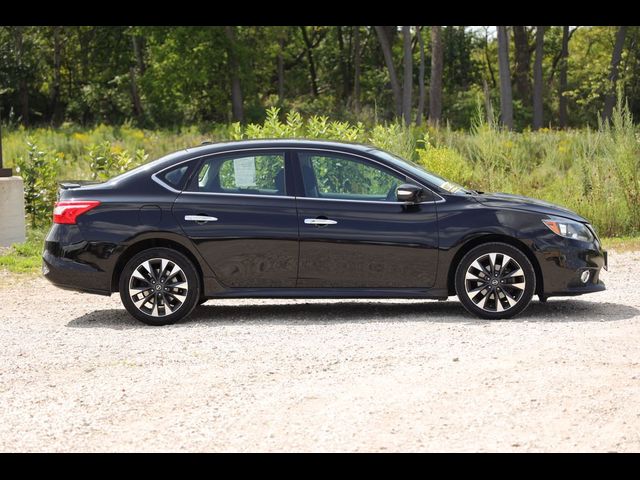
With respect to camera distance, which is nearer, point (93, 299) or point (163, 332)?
point (163, 332)

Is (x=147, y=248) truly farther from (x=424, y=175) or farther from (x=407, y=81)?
(x=407, y=81)

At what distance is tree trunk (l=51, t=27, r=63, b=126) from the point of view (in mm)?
58188

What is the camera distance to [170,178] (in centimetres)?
1010

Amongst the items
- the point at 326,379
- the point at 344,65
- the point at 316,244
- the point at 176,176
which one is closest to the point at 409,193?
the point at 316,244

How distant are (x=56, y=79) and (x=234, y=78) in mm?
10823

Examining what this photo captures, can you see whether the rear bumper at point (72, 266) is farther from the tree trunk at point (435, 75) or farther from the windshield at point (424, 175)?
the tree trunk at point (435, 75)

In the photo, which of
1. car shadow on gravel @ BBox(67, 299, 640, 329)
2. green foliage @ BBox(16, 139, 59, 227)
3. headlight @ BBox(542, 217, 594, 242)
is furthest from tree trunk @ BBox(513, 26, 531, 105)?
headlight @ BBox(542, 217, 594, 242)

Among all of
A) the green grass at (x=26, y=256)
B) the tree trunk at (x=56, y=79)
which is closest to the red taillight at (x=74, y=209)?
the green grass at (x=26, y=256)

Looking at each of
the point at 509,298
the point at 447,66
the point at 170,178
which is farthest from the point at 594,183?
the point at 447,66

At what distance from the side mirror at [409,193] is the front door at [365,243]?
81 millimetres

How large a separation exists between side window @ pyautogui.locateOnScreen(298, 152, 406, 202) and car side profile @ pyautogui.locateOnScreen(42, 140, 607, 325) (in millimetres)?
12

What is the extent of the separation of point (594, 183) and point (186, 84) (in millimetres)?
39938

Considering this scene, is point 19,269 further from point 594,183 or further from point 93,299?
point 594,183

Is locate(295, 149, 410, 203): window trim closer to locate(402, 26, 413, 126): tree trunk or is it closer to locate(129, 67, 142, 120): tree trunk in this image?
locate(402, 26, 413, 126): tree trunk
